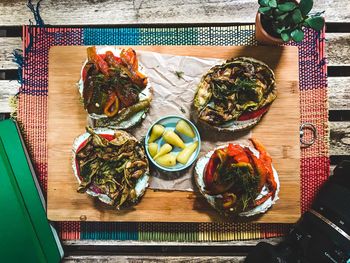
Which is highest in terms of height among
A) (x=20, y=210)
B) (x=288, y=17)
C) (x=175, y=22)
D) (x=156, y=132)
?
(x=288, y=17)

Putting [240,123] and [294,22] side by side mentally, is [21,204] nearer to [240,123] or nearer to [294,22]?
[240,123]

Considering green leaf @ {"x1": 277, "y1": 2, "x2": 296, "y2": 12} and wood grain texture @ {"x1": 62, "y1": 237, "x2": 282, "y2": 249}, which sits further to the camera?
wood grain texture @ {"x1": 62, "y1": 237, "x2": 282, "y2": 249}

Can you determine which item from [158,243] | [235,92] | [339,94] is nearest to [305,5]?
[235,92]

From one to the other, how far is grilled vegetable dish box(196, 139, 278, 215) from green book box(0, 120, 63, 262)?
2.34 ft

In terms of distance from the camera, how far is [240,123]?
1923 mm

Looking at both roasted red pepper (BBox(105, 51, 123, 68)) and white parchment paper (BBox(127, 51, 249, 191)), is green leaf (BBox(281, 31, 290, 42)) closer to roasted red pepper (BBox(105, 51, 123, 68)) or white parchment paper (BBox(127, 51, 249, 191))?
white parchment paper (BBox(127, 51, 249, 191))

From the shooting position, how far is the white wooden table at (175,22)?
2.09 metres

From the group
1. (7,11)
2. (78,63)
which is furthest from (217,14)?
(7,11)

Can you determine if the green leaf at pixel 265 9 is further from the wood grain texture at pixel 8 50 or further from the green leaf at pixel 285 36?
the wood grain texture at pixel 8 50

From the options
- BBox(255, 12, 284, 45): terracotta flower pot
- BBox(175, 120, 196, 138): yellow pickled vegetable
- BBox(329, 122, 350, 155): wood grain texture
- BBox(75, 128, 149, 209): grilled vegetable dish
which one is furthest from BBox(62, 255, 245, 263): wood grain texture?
BBox(255, 12, 284, 45): terracotta flower pot

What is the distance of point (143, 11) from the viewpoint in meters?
2.11

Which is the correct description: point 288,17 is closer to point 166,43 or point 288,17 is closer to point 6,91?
point 166,43

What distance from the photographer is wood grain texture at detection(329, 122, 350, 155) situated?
2.09 m

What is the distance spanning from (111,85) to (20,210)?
2.03ft
